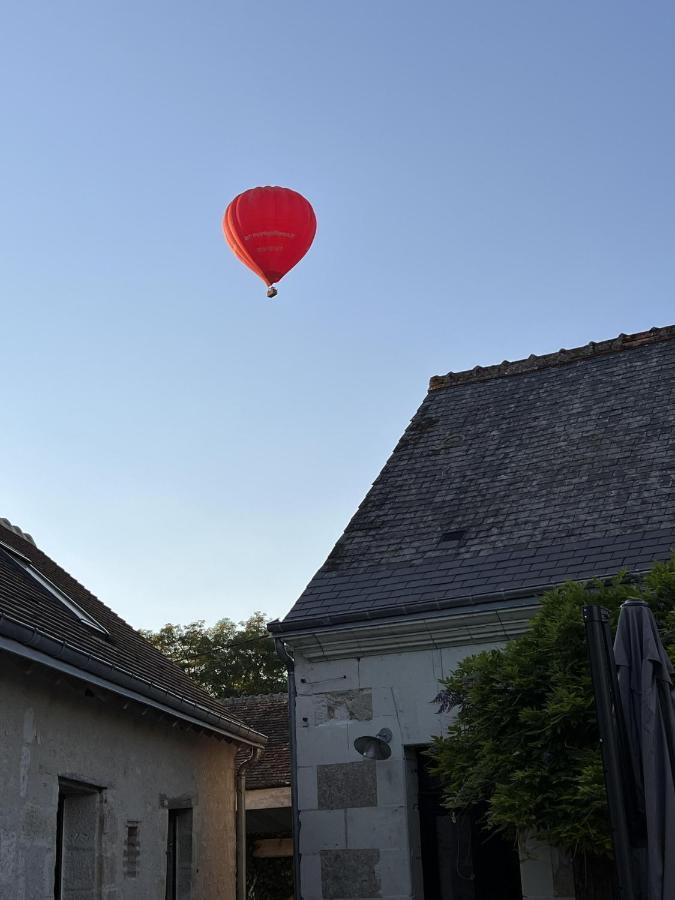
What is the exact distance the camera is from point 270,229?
1016cm

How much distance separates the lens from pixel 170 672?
1167 centimetres

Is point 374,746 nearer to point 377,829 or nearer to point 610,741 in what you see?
Answer: point 377,829

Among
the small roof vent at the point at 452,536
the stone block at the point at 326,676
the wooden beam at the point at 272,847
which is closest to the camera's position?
the stone block at the point at 326,676

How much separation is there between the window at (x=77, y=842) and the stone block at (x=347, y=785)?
187 cm

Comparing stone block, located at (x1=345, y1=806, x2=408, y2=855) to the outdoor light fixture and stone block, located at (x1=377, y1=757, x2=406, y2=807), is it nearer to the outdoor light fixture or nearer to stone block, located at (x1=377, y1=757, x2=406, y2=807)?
stone block, located at (x1=377, y1=757, x2=406, y2=807)

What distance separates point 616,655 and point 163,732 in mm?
5772

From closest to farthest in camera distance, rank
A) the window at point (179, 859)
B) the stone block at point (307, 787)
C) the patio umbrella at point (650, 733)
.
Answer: the patio umbrella at point (650, 733), the stone block at point (307, 787), the window at point (179, 859)

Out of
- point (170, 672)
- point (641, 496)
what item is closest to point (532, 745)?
point (641, 496)

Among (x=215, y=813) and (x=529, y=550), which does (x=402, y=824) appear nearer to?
(x=529, y=550)

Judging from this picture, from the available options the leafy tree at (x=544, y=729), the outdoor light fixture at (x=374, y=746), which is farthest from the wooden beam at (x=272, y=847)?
the leafy tree at (x=544, y=729)

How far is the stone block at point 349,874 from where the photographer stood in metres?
8.40

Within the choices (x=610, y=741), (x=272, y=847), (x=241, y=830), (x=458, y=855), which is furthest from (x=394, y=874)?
(x=272, y=847)

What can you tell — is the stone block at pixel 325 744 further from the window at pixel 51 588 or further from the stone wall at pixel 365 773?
the window at pixel 51 588

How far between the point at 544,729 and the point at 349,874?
3049 mm
